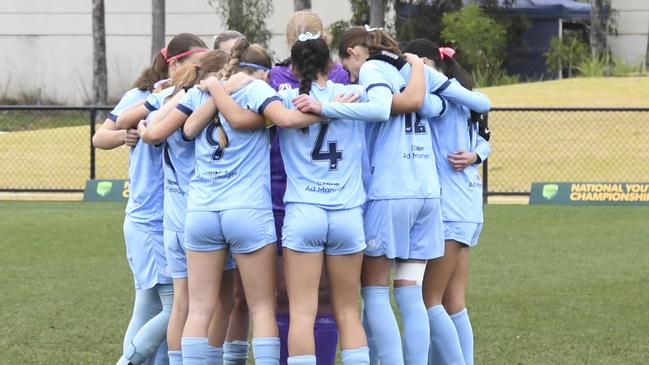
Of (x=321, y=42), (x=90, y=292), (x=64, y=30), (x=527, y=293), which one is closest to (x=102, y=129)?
(x=321, y=42)

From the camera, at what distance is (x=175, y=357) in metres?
6.66

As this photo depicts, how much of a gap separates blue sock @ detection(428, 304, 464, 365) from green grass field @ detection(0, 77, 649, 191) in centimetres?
1522

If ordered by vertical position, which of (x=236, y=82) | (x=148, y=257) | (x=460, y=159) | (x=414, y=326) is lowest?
(x=414, y=326)

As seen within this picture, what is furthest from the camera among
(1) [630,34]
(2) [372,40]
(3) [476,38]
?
(1) [630,34]

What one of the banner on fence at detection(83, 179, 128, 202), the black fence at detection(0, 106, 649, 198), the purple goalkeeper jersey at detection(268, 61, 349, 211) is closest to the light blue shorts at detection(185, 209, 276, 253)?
the purple goalkeeper jersey at detection(268, 61, 349, 211)

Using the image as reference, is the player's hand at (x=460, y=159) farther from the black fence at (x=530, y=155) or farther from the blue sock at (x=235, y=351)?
the black fence at (x=530, y=155)

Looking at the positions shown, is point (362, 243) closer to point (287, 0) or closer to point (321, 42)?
point (321, 42)

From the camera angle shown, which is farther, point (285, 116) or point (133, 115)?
point (133, 115)

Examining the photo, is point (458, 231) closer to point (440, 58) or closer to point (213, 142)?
point (440, 58)

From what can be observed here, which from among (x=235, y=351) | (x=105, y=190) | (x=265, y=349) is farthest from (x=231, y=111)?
(x=105, y=190)

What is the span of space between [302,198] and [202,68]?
0.96 meters

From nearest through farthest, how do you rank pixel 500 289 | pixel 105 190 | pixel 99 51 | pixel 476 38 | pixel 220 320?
pixel 220 320 → pixel 500 289 → pixel 105 190 → pixel 476 38 → pixel 99 51

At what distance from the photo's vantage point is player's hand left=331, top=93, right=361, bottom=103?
6.29 m

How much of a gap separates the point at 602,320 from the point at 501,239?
191 inches
